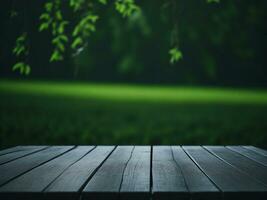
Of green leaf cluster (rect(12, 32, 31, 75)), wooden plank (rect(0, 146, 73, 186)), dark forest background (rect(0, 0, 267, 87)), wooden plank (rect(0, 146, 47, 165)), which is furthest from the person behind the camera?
dark forest background (rect(0, 0, 267, 87))

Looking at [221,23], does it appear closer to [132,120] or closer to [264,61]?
[264,61]

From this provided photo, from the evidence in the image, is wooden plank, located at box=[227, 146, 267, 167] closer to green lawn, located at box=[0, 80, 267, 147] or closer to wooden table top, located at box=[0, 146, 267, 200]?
wooden table top, located at box=[0, 146, 267, 200]

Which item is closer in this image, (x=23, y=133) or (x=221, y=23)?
(x=23, y=133)

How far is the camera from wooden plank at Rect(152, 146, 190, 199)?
76.8 inches

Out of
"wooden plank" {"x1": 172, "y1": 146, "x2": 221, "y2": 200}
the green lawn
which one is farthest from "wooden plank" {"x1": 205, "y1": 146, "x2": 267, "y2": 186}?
the green lawn

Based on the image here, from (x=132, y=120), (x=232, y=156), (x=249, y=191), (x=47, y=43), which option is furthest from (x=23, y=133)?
(x=47, y=43)

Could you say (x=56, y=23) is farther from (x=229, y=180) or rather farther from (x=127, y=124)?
(x=127, y=124)

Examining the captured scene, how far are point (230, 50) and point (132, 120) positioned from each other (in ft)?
51.4

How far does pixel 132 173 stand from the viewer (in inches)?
96.0

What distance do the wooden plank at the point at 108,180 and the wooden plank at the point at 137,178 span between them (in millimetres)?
31

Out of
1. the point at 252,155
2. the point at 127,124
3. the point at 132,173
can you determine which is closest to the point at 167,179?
the point at 132,173

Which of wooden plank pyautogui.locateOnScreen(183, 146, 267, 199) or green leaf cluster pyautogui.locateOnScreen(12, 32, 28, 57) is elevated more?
green leaf cluster pyautogui.locateOnScreen(12, 32, 28, 57)

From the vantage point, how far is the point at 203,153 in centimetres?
336

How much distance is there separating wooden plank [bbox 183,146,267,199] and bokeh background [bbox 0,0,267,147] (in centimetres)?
189
